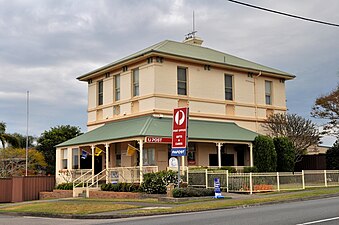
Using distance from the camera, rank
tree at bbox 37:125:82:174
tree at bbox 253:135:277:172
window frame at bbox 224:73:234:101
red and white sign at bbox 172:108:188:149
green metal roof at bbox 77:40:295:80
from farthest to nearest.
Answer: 1. tree at bbox 37:125:82:174
2. window frame at bbox 224:73:234:101
3. green metal roof at bbox 77:40:295:80
4. tree at bbox 253:135:277:172
5. red and white sign at bbox 172:108:188:149

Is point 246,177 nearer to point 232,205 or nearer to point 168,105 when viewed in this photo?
point 232,205

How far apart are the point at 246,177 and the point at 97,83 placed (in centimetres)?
1688

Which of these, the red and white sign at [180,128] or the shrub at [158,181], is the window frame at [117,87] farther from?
the red and white sign at [180,128]

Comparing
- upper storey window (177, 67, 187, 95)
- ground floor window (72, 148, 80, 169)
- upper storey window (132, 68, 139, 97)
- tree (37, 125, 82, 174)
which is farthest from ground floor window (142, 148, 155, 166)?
tree (37, 125, 82, 174)

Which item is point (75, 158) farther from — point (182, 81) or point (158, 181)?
point (158, 181)

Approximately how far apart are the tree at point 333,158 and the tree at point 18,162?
28.1 meters

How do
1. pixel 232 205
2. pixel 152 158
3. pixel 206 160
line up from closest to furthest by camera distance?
pixel 232 205 → pixel 152 158 → pixel 206 160

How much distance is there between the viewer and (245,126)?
36.6 meters

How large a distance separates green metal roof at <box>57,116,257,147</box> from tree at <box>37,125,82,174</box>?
56.1ft

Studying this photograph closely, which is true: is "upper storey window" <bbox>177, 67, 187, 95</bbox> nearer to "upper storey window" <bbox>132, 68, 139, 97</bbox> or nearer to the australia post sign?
"upper storey window" <bbox>132, 68, 139, 97</bbox>

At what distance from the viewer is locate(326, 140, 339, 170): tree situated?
122 ft

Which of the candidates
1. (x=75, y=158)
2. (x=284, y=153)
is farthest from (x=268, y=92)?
(x=75, y=158)

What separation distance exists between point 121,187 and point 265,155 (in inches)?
393

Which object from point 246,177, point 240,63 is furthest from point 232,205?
point 240,63
